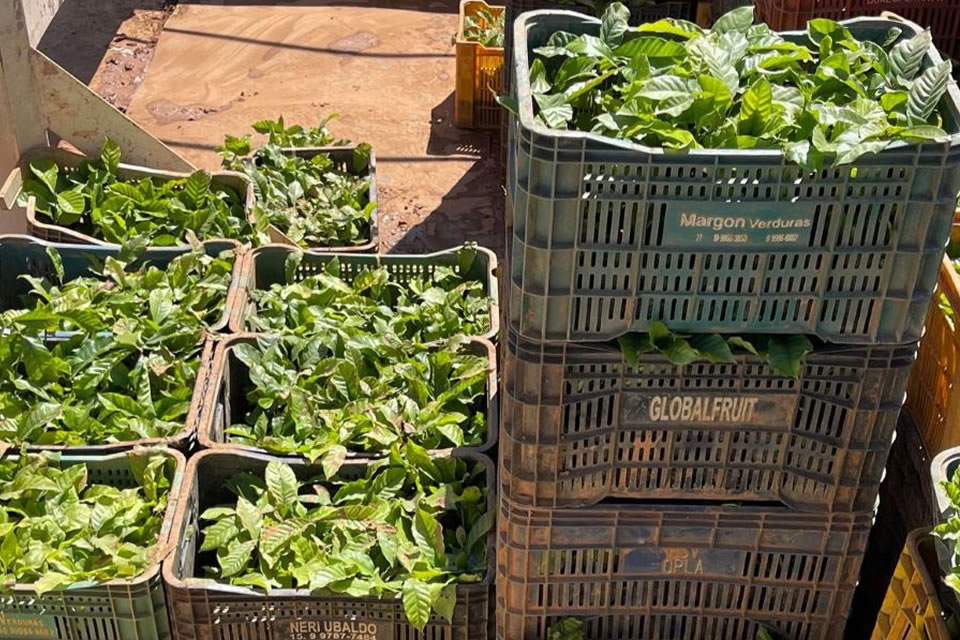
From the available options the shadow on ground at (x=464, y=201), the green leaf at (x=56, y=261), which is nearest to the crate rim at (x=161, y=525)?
the green leaf at (x=56, y=261)

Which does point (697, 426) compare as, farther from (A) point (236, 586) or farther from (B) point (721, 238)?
(A) point (236, 586)

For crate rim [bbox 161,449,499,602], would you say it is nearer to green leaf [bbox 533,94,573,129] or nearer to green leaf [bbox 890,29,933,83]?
green leaf [bbox 533,94,573,129]

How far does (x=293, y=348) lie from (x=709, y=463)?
1.89 m

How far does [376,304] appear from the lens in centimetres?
445

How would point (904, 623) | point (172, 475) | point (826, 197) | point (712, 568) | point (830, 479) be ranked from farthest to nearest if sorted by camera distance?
point (172, 475)
point (712, 568)
point (830, 479)
point (904, 623)
point (826, 197)

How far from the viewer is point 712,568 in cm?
283

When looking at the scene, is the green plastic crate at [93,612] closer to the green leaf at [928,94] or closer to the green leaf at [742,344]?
the green leaf at [742,344]

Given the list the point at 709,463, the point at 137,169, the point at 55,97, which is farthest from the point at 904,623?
the point at 55,97

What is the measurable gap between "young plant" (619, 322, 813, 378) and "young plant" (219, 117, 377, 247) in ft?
9.42

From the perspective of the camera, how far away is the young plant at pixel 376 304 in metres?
4.24

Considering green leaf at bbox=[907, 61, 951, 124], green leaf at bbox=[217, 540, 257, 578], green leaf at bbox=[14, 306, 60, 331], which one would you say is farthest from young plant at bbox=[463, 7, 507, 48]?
green leaf at bbox=[907, 61, 951, 124]

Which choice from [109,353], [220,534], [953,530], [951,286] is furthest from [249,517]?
[951,286]

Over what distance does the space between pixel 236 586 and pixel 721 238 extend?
1.72 metres

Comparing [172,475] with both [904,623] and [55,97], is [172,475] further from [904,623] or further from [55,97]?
[55,97]
